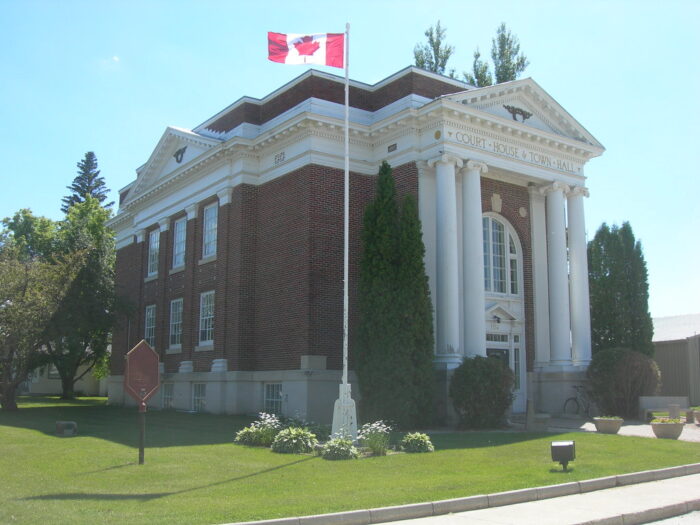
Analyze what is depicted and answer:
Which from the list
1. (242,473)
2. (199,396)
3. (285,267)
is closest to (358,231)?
(285,267)

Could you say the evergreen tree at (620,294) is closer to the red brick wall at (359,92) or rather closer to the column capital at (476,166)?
the column capital at (476,166)

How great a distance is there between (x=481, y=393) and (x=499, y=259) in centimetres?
759

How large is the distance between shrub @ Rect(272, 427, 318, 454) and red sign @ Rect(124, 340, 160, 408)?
2.99m

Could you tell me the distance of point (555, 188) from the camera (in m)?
26.3

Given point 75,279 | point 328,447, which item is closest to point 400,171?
point 328,447

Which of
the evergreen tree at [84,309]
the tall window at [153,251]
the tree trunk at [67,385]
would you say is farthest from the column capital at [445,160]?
the tree trunk at [67,385]

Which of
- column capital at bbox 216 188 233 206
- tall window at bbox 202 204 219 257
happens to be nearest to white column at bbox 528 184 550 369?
column capital at bbox 216 188 233 206

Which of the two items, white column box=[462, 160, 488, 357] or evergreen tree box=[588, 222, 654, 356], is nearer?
white column box=[462, 160, 488, 357]

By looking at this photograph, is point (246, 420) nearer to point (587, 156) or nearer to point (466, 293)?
point (466, 293)

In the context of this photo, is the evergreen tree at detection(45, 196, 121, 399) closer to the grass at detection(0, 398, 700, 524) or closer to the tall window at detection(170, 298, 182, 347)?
the tall window at detection(170, 298, 182, 347)

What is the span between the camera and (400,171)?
2422 centimetres

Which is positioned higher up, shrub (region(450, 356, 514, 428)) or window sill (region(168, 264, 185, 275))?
window sill (region(168, 264, 185, 275))

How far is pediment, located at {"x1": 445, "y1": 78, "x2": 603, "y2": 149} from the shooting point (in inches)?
945

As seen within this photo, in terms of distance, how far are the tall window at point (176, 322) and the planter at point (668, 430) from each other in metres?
18.8
